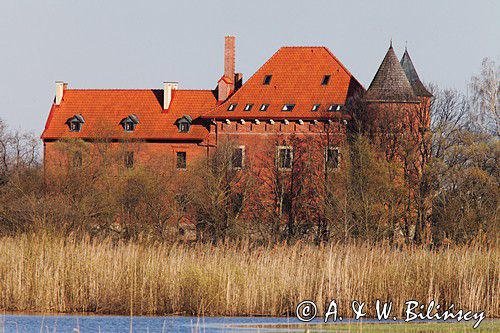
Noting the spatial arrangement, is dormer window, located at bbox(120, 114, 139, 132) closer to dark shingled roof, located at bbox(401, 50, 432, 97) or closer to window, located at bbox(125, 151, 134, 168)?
window, located at bbox(125, 151, 134, 168)

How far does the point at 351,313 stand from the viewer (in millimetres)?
20891

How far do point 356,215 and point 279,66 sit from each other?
74.4ft

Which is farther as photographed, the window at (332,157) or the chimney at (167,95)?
the chimney at (167,95)

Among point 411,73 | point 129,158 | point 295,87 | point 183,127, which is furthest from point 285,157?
point 411,73

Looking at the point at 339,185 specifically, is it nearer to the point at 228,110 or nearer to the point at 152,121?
the point at 228,110

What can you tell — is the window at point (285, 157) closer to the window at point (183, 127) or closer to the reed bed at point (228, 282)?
the window at point (183, 127)

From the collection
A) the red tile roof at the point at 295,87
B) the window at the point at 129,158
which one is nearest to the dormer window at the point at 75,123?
the window at the point at 129,158

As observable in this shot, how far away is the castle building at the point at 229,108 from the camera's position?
5484 cm

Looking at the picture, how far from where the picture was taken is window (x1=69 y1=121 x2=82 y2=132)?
6066cm

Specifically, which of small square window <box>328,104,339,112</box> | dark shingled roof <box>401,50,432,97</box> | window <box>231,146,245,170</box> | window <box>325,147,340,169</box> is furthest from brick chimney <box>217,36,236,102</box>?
window <box>325,147,340,169</box>

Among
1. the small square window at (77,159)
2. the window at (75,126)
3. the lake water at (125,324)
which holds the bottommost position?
the lake water at (125,324)

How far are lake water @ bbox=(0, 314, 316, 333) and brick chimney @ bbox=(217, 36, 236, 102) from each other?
134 feet

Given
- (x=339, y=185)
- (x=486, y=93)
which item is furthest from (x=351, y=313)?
(x=486, y=93)

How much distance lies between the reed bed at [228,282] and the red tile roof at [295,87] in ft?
112
